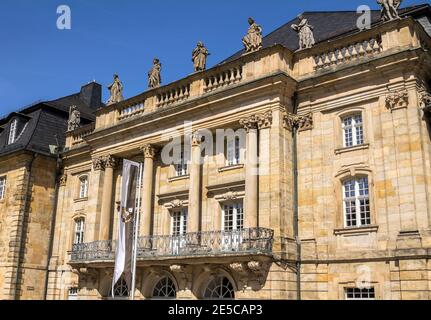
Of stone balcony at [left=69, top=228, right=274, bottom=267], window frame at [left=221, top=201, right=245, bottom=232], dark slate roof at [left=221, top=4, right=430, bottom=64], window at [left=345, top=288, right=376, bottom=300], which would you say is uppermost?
dark slate roof at [left=221, top=4, right=430, bottom=64]

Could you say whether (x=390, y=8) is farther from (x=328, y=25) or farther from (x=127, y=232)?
(x=127, y=232)

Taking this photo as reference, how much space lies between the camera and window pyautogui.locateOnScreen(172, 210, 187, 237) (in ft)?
72.5

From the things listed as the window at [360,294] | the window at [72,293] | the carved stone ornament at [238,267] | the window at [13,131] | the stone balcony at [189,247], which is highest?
the window at [13,131]

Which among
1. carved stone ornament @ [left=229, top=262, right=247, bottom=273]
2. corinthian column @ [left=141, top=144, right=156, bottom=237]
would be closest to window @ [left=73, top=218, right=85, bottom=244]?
corinthian column @ [left=141, top=144, right=156, bottom=237]

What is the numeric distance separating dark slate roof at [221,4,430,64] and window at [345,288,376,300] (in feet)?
33.9

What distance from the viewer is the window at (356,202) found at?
56.9ft

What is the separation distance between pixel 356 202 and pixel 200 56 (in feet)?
30.9

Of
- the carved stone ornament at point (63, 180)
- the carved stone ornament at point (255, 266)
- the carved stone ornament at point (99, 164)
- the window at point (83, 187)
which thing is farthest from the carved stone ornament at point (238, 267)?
the carved stone ornament at point (63, 180)

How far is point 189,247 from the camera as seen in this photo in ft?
63.8

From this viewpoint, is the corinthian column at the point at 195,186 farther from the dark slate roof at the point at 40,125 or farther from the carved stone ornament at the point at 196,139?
the dark slate roof at the point at 40,125

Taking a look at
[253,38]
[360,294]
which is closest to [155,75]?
[253,38]

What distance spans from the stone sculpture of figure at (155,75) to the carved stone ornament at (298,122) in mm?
7575

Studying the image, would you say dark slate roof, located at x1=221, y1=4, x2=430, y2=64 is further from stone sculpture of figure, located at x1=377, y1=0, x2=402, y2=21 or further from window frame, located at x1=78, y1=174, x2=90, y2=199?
window frame, located at x1=78, y1=174, x2=90, y2=199

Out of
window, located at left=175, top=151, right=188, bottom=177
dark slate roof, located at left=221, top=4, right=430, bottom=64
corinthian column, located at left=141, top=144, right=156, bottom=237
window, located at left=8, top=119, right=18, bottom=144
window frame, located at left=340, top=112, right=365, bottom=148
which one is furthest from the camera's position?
window, located at left=8, top=119, right=18, bottom=144
